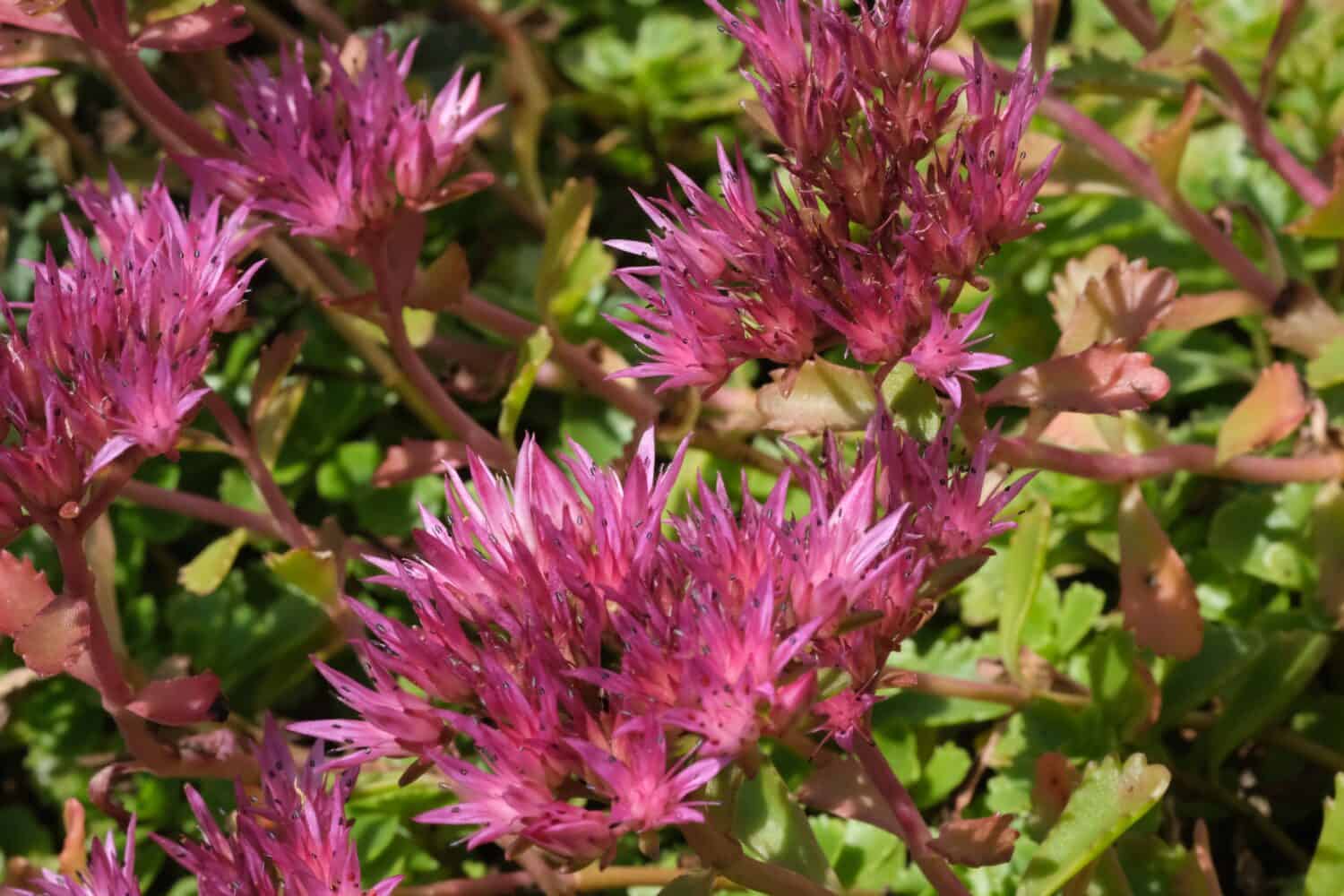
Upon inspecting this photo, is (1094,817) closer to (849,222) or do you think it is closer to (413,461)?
(849,222)

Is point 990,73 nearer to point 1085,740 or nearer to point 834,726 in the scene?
point 834,726

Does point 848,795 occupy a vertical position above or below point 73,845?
above

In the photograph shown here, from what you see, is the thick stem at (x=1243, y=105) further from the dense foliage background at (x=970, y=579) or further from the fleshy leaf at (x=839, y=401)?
the fleshy leaf at (x=839, y=401)

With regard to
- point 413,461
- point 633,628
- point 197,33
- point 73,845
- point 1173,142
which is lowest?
point 73,845

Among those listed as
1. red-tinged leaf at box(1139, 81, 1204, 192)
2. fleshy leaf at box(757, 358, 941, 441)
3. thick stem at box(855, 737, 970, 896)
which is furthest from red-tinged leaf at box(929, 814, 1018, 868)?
red-tinged leaf at box(1139, 81, 1204, 192)

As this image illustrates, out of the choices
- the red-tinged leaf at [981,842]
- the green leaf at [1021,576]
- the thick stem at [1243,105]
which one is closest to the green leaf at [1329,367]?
the thick stem at [1243,105]

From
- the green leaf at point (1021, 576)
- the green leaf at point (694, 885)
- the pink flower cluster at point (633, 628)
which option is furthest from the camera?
the green leaf at point (1021, 576)

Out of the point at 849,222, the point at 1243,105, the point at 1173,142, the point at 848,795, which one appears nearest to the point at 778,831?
the point at 848,795
